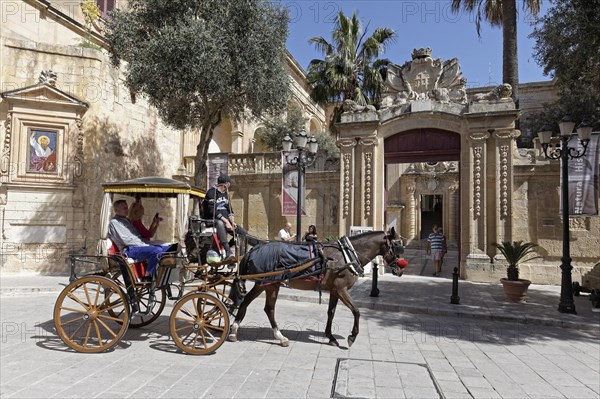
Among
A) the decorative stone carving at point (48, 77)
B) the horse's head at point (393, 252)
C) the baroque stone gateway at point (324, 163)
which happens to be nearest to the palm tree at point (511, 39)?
the baroque stone gateway at point (324, 163)

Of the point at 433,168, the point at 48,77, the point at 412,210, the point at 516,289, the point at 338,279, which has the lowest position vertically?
the point at 516,289

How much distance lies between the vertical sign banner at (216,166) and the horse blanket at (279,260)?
10.2 meters

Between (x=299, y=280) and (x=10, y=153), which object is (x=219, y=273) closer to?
(x=299, y=280)

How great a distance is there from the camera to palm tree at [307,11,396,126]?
18.9 metres

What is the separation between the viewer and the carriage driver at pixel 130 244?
5.63 metres

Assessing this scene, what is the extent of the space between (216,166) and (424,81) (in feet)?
28.3

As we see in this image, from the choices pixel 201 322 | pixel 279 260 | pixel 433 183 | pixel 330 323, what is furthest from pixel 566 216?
pixel 433 183

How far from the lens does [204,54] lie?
11203 millimetres

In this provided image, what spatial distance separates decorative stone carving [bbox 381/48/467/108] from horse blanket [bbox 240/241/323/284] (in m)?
10.2

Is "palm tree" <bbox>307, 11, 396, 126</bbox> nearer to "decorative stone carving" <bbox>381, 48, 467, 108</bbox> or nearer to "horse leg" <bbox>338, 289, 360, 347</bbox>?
"decorative stone carving" <bbox>381, 48, 467, 108</bbox>

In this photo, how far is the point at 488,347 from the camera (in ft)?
20.0

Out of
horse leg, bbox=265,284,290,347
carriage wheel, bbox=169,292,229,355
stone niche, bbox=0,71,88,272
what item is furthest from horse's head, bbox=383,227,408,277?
stone niche, bbox=0,71,88,272

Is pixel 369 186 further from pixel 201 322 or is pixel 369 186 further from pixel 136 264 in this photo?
pixel 201 322

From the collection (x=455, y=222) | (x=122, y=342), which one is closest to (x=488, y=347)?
(x=122, y=342)
